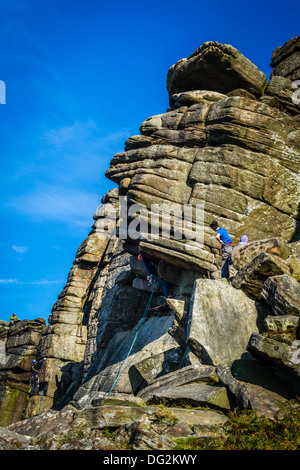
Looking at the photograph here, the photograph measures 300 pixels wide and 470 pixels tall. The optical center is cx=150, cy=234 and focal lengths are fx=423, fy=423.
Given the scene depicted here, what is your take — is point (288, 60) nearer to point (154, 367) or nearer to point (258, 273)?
point (258, 273)

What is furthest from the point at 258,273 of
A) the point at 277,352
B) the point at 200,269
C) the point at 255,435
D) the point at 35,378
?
the point at 35,378

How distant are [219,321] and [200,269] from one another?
888 cm

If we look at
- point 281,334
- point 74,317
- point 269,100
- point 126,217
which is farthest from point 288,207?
point 74,317

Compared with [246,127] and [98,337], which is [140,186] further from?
[98,337]

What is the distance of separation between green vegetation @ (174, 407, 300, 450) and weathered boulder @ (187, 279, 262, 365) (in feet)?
13.2

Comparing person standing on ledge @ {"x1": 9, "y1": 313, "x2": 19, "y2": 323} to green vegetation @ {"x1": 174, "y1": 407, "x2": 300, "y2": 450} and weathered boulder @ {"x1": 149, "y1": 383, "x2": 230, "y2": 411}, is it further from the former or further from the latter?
green vegetation @ {"x1": 174, "y1": 407, "x2": 300, "y2": 450}

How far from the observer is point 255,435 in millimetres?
8656

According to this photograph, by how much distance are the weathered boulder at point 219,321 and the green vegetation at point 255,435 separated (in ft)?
13.2

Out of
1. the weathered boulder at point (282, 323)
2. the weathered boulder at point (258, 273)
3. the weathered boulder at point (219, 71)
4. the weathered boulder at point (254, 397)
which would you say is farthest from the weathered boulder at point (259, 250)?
the weathered boulder at point (219, 71)

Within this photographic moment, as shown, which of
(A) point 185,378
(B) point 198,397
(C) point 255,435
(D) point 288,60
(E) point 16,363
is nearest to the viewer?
(C) point 255,435

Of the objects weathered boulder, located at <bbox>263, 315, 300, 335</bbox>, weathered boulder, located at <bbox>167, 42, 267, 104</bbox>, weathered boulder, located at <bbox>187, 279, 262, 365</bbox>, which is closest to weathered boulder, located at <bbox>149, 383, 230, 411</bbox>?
weathered boulder, located at <bbox>187, 279, 262, 365</bbox>

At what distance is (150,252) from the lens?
25.1 metres

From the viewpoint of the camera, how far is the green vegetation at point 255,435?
818cm

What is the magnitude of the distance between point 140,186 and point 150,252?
4.09 m
